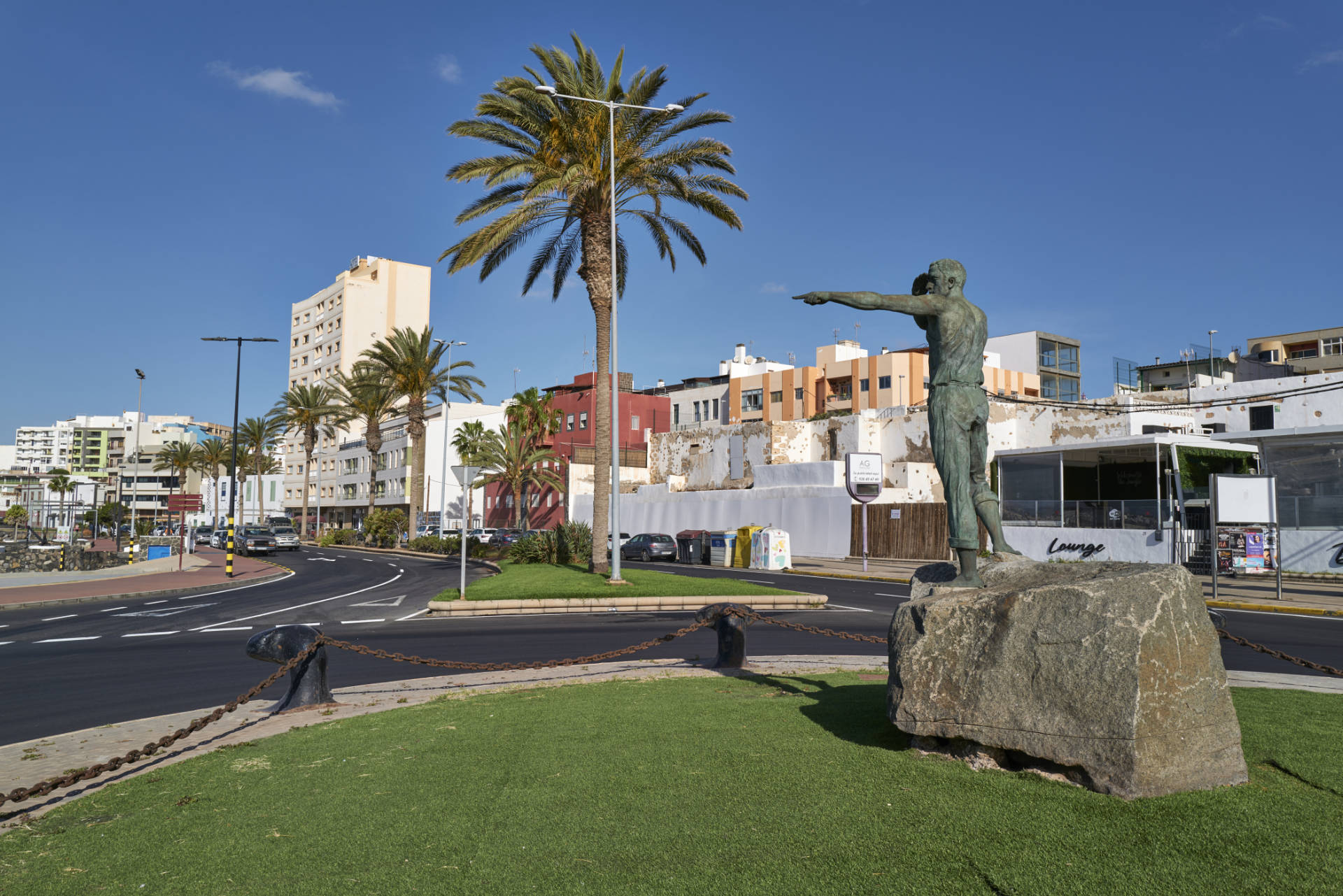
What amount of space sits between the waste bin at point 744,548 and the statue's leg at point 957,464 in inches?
1082

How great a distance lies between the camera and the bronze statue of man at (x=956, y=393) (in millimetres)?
5934

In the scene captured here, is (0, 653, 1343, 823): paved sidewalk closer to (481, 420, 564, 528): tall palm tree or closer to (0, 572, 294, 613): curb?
(0, 572, 294, 613): curb

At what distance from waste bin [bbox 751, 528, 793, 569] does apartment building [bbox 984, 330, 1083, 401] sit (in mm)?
46347

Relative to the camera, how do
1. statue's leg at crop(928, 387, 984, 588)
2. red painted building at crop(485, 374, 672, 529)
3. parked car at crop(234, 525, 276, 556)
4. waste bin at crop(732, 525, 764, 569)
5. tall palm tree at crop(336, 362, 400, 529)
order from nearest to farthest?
statue's leg at crop(928, 387, 984, 588) < waste bin at crop(732, 525, 764, 569) < tall palm tree at crop(336, 362, 400, 529) < parked car at crop(234, 525, 276, 556) < red painted building at crop(485, 374, 672, 529)

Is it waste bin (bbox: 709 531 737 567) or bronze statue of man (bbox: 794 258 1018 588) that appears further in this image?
waste bin (bbox: 709 531 737 567)

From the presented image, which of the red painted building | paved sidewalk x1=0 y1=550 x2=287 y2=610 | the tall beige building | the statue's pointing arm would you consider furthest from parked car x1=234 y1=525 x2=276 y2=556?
the statue's pointing arm

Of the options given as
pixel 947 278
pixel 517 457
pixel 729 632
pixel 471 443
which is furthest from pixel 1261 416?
pixel 471 443

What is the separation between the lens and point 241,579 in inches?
1137

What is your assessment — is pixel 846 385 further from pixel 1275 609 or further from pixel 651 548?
pixel 1275 609

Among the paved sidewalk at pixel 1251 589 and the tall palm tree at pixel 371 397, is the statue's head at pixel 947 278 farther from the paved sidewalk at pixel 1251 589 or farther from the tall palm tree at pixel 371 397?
the tall palm tree at pixel 371 397

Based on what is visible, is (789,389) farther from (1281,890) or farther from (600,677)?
(1281,890)

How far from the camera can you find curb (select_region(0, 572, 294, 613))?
68.5ft

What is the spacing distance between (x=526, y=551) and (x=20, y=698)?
20.0 meters

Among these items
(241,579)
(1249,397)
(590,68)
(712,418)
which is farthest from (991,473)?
(712,418)
